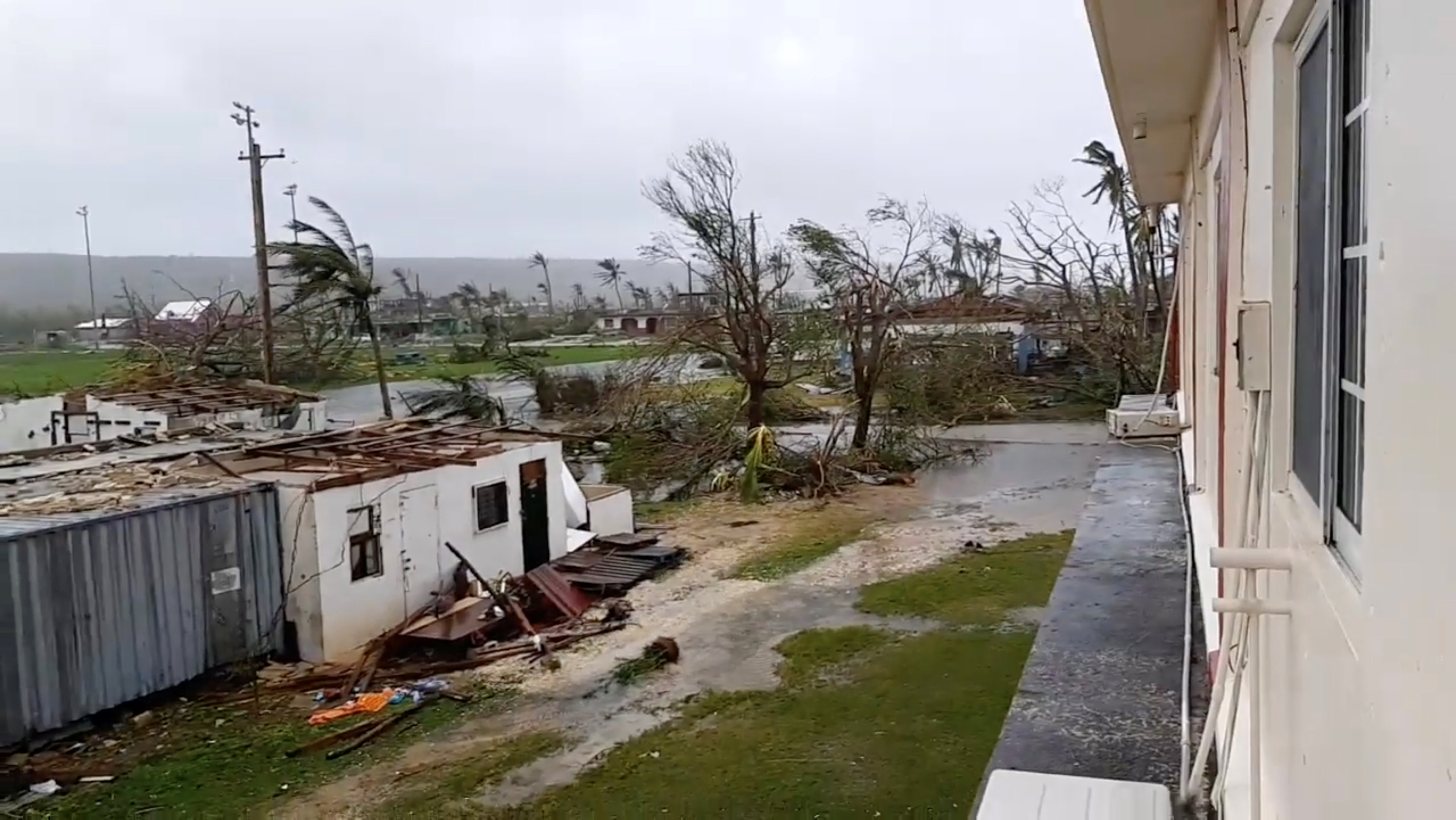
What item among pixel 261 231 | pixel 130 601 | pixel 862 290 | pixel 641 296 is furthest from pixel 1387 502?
pixel 641 296

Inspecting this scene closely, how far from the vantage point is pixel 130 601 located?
7.92 m

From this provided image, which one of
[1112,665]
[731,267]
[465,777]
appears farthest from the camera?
[731,267]

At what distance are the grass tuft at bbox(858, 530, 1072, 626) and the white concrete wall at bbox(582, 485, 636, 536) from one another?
12.3ft

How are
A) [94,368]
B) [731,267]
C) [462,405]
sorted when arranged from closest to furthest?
[731,267] < [462,405] < [94,368]

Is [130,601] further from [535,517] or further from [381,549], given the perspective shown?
[535,517]

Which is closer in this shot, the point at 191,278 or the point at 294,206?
the point at 294,206

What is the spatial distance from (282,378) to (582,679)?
16.0 m

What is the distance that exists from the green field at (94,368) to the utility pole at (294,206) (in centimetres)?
369

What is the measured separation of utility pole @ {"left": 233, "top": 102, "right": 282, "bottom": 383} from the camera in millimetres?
17688

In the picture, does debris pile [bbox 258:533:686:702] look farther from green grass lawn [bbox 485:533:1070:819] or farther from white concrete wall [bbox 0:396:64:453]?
white concrete wall [bbox 0:396:64:453]

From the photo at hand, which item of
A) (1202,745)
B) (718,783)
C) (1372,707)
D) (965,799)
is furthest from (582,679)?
(1372,707)

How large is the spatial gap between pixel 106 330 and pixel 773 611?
71.3 ft

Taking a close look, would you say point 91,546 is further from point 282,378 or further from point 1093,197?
point 1093,197

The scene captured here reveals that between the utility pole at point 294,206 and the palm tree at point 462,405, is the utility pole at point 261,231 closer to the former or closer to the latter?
the utility pole at point 294,206
